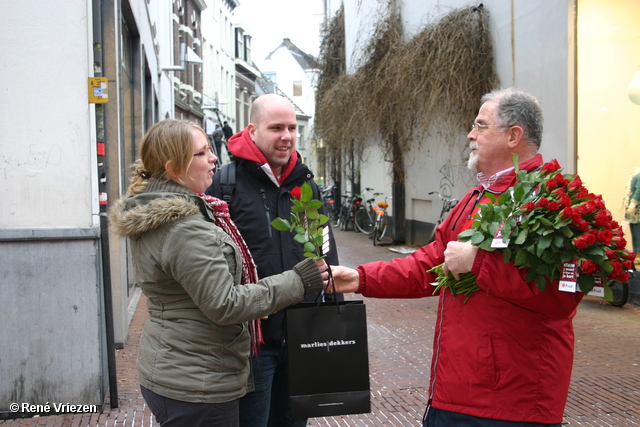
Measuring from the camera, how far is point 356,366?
2463 millimetres

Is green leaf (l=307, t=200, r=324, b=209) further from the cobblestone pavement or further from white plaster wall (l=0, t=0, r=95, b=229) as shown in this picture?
white plaster wall (l=0, t=0, r=95, b=229)

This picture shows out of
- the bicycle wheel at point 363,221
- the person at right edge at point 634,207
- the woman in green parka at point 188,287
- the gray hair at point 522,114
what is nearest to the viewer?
the woman in green parka at point 188,287

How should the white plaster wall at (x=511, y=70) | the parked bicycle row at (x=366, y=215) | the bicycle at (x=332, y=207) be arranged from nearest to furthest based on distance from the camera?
the white plaster wall at (x=511, y=70) → the parked bicycle row at (x=366, y=215) → the bicycle at (x=332, y=207)

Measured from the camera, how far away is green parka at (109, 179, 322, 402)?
84.5 inches

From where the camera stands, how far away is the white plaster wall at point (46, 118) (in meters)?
4.29

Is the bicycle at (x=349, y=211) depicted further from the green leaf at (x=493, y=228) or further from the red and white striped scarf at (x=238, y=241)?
the green leaf at (x=493, y=228)

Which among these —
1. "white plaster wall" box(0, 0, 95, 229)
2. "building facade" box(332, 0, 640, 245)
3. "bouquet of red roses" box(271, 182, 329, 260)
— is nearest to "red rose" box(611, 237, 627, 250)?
"bouquet of red roses" box(271, 182, 329, 260)

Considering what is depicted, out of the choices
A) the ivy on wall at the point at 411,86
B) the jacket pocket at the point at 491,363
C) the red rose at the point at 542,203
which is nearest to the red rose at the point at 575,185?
the red rose at the point at 542,203

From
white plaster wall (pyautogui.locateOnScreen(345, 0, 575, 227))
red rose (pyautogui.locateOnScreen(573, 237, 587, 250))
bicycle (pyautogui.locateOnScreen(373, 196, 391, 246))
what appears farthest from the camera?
bicycle (pyautogui.locateOnScreen(373, 196, 391, 246))

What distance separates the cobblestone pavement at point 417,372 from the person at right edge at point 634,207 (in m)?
0.83

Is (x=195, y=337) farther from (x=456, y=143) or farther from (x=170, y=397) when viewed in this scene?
(x=456, y=143)

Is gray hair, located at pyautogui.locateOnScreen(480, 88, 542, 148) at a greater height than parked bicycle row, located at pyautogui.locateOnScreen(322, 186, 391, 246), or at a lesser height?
greater

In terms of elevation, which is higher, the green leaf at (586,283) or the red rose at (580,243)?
the red rose at (580,243)

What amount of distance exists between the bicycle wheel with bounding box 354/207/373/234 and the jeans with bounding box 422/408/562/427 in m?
15.6
